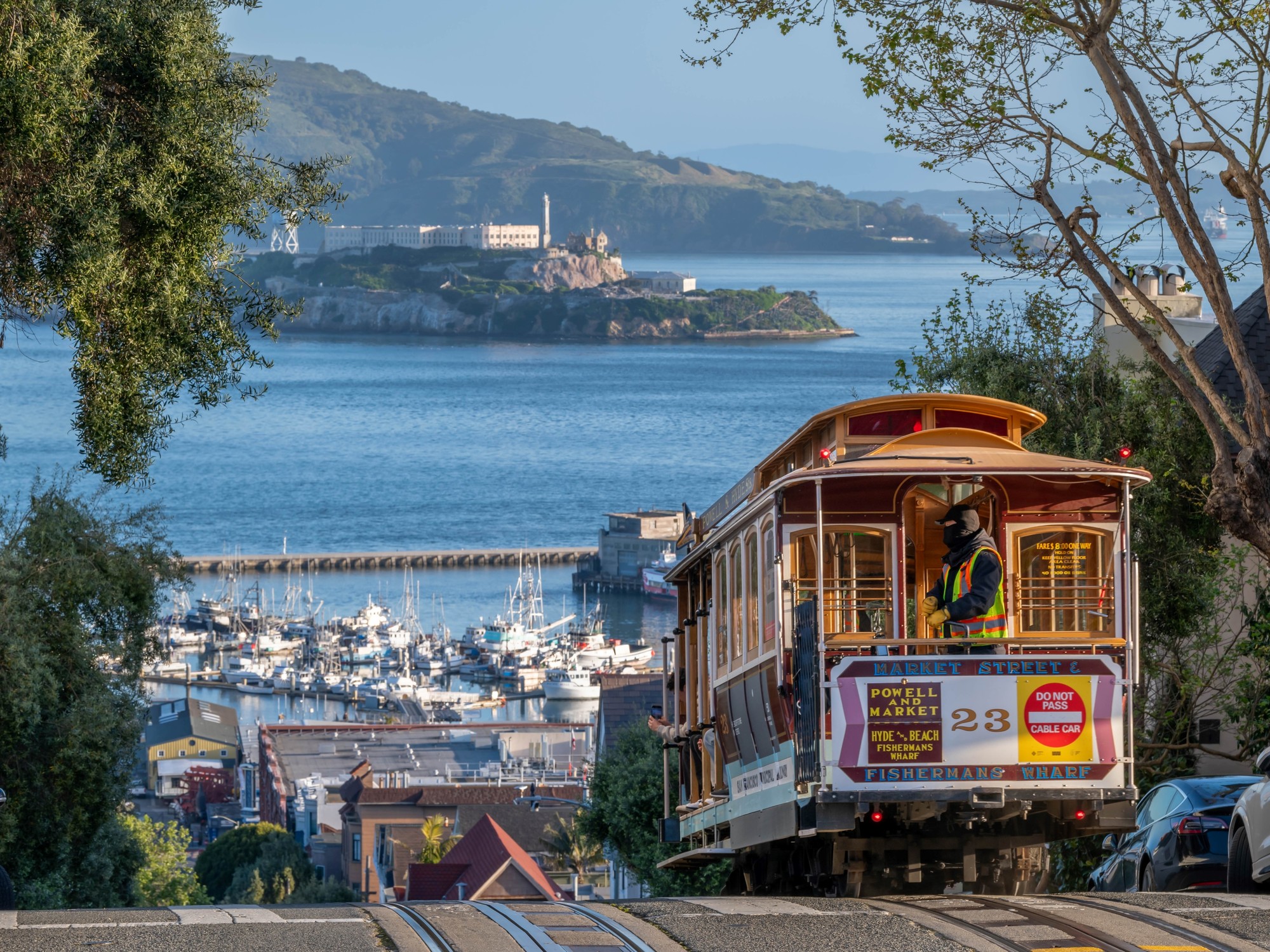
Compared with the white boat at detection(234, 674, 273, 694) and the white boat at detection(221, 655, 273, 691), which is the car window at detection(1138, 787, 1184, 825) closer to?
the white boat at detection(234, 674, 273, 694)

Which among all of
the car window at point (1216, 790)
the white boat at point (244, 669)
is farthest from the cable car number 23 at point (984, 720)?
the white boat at point (244, 669)

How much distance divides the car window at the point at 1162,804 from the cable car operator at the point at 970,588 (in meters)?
3.57

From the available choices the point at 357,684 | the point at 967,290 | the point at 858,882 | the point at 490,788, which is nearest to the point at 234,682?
the point at 357,684

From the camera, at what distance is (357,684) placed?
11575 cm

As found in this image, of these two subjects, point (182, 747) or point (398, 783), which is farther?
point (182, 747)

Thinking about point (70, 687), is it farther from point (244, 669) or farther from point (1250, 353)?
point (244, 669)

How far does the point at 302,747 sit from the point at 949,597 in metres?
80.2

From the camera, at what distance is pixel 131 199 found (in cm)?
1289

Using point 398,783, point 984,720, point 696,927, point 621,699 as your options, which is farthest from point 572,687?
point 696,927

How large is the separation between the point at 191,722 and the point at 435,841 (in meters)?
48.9

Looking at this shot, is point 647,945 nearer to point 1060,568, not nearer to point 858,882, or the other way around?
point 858,882

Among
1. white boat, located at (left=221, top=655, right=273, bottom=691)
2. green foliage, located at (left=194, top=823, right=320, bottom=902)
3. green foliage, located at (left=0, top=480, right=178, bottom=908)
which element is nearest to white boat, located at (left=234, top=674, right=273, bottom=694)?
white boat, located at (left=221, top=655, right=273, bottom=691)

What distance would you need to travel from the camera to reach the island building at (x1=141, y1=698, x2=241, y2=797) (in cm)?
9756

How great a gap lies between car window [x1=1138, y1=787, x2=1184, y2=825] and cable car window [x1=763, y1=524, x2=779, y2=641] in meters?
4.26
